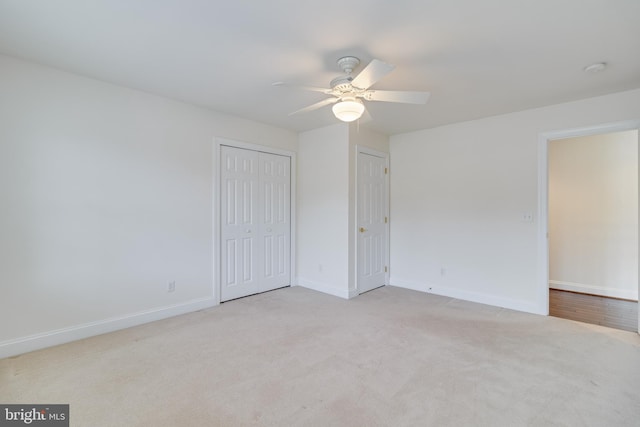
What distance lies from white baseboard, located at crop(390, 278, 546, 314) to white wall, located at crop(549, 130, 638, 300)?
166 centimetres

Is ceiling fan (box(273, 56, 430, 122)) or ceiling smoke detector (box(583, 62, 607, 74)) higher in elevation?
ceiling smoke detector (box(583, 62, 607, 74))

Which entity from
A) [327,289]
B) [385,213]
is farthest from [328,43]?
[327,289]

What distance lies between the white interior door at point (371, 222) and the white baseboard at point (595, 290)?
2.73 meters

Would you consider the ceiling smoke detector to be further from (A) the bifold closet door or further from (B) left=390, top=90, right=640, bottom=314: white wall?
(A) the bifold closet door

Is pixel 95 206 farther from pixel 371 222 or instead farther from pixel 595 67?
pixel 595 67

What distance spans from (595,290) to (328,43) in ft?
16.9

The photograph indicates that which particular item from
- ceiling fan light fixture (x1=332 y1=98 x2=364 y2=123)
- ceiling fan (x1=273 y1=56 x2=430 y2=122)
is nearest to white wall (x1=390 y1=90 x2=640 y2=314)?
ceiling fan (x1=273 y1=56 x2=430 y2=122)

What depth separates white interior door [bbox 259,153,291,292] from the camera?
4430 mm

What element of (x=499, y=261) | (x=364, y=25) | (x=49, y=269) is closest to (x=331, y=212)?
(x=499, y=261)

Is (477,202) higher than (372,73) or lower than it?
lower

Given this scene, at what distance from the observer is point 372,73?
2.02 metres

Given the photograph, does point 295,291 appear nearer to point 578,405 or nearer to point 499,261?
point 499,261

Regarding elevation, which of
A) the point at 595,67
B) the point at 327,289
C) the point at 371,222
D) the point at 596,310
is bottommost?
the point at 596,310

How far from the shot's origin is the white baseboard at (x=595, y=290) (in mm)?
4184
